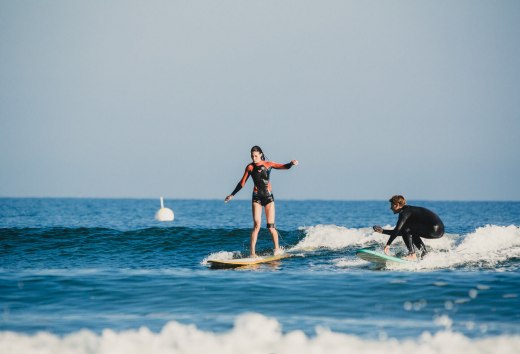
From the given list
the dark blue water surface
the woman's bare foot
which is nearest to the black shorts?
the dark blue water surface

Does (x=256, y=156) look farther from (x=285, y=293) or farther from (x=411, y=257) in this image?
(x=285, y=293)

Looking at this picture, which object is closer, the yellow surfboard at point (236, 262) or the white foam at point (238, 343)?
the white foam at point (238, 343)

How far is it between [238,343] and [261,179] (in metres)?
7.01

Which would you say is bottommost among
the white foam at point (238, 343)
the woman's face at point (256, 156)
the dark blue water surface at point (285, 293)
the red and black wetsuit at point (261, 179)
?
the white foam at point (238, 343)

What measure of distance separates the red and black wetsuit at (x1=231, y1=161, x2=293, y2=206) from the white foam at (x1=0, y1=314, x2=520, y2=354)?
653 cm

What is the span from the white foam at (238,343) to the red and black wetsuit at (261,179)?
21.4 feet

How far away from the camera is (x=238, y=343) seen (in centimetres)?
761

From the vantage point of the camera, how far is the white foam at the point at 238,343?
7332mm

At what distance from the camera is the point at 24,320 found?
8875mm

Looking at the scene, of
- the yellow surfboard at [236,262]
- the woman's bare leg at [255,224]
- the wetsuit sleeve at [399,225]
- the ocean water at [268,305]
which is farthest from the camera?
the woman's bare leg at [255,224]

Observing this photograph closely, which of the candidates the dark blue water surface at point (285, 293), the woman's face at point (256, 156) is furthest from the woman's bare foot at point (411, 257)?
the woman's face at point (256, 156)

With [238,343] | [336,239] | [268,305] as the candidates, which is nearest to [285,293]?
[268,305]

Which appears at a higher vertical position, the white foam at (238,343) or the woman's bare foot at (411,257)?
the woman's bare foot at (411,257)

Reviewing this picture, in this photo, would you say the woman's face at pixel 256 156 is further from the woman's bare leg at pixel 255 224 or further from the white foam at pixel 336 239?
the white foam at pixel 336 239
